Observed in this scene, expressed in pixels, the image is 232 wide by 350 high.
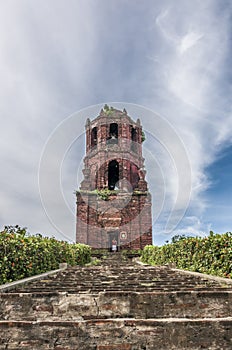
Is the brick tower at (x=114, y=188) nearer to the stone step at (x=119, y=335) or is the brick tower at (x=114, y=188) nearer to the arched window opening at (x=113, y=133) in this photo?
the arched window opening at (x=113, y=133)

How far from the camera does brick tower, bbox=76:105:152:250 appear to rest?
82.0 ft

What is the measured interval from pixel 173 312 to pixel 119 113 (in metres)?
28.7

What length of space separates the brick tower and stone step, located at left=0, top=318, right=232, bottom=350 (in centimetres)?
2253

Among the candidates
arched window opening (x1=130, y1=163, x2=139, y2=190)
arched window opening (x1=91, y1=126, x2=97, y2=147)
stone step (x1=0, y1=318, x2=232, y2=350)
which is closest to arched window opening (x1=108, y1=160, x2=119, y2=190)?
arched window opening (x1=130, y1=163, x2=139, y2=190)

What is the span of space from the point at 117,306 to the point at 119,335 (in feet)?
3.00

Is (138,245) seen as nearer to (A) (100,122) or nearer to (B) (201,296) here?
(A) (100,122)

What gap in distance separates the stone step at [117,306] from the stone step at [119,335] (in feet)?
2.67

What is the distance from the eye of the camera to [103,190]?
26625 millimetres

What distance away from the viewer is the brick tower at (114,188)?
25.0 m

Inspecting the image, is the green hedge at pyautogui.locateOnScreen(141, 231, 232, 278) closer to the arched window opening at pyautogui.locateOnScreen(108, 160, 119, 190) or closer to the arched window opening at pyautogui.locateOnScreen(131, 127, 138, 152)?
the arched window opening at pyautogui.locateOnScreen(108, 160, 119, 190)

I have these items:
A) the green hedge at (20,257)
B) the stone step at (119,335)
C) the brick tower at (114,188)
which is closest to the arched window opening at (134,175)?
the brick tower at (114,188)

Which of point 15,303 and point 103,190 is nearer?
point 15,303

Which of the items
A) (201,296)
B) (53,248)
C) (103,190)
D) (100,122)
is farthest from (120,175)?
(201,296)

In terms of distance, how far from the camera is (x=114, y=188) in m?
29.0
